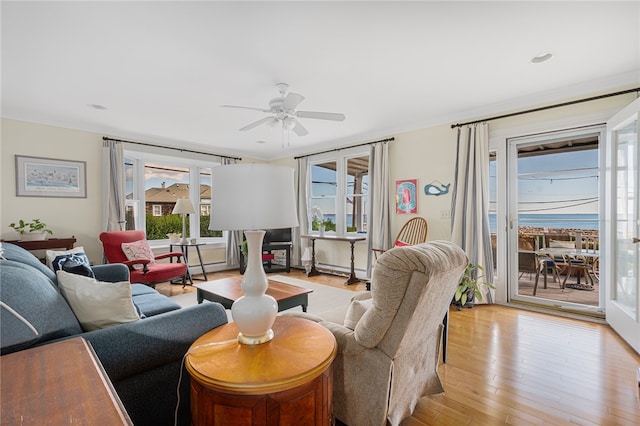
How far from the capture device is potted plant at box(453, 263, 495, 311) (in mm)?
3523

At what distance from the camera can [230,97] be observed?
3.31m

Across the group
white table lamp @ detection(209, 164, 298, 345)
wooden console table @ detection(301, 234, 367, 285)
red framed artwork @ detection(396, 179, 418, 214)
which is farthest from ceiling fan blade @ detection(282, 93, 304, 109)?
wooden console table @ detection(301, 234, 367, 285)

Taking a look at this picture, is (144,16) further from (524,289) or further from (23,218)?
(524,289)

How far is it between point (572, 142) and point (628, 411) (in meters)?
2.98

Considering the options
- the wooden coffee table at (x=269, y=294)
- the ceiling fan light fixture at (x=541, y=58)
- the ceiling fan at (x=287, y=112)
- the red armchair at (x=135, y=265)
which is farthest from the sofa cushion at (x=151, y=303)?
the ceiling fan light fixture at (x=541, y=58)

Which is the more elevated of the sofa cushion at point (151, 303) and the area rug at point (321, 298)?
the sofa cushion at point (151, 303)

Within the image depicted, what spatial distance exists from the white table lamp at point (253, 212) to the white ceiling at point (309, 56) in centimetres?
128

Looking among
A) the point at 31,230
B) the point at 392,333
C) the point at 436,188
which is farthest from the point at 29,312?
the point at 436,188

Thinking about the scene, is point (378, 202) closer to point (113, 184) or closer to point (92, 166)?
point (113, 184)

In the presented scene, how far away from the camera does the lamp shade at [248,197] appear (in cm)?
123

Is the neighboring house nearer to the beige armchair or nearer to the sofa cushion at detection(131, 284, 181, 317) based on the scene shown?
the sofa cushion at detection(131, 284, 181, 317)

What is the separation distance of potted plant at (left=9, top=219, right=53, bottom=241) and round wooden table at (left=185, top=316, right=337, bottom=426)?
148 inches

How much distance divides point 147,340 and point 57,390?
60cm

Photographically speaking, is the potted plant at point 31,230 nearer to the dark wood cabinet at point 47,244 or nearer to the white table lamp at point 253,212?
the dark wood cabinet at point 47,244
